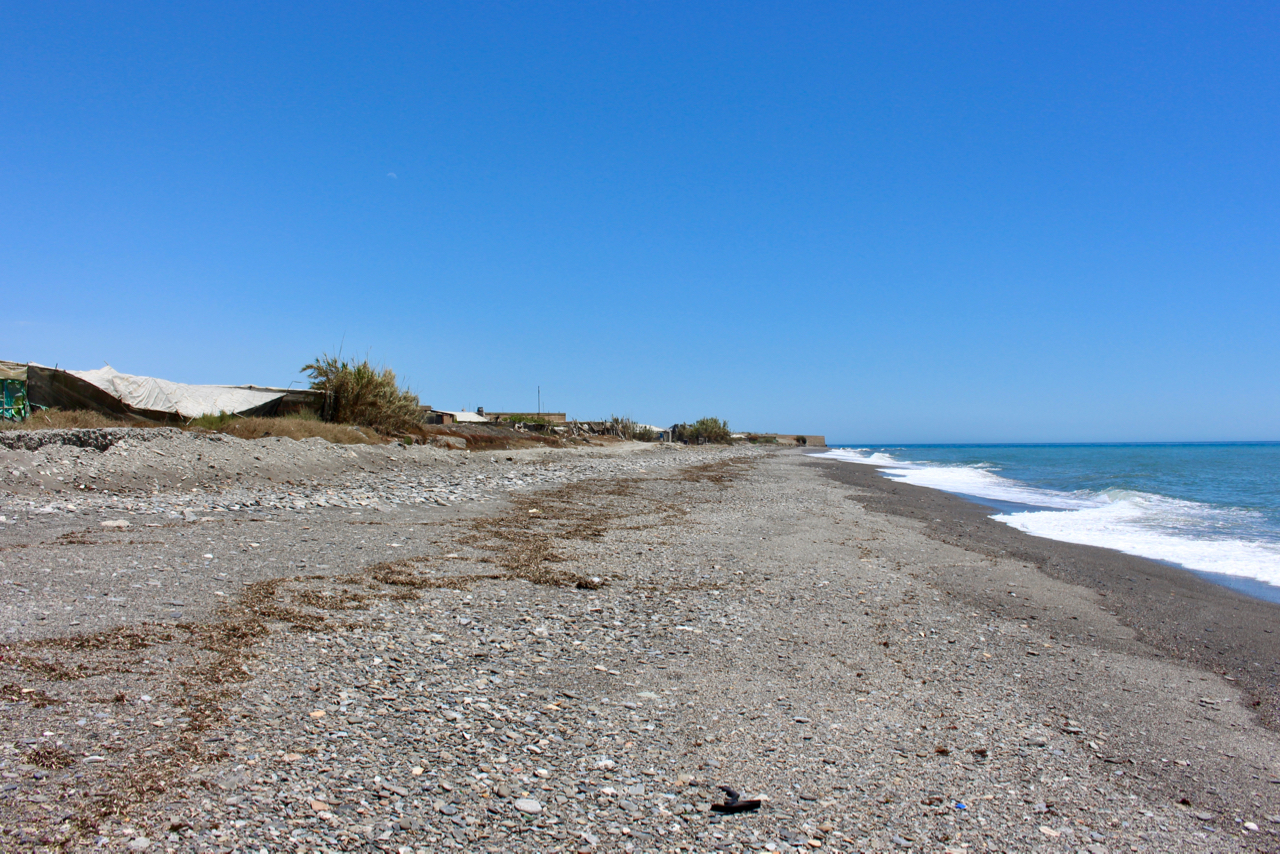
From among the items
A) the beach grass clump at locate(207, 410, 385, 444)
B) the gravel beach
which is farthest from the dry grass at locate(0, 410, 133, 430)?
the gravel beach

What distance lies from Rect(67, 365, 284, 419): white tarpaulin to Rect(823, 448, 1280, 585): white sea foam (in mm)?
17966

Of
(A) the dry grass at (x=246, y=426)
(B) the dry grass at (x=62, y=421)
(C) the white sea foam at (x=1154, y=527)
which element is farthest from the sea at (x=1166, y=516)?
(B) the dry grass at (x=62, y=421)

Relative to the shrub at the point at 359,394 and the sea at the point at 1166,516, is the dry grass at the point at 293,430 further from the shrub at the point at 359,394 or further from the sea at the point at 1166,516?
the sea at the point at 1166,516

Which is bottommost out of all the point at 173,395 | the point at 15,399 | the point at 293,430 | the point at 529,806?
the point at 529,806

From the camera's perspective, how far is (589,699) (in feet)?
11.0

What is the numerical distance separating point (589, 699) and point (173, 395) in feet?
57.8

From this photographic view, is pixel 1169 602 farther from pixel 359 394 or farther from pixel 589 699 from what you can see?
pixel 359 394

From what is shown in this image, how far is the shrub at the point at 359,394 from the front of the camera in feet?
63.6

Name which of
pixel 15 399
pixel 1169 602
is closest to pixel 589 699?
pixel 1169 602

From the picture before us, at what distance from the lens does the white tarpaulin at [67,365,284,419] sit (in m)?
15.7

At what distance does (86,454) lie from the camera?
10.2 m

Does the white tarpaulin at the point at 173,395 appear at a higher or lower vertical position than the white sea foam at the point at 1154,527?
higher

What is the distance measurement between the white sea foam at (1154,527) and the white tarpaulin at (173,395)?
58.9ft

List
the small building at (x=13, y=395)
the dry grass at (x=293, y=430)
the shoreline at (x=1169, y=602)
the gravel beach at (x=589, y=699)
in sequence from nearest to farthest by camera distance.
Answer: the gravel beach at (x=589, y=699), the shoreline at (x=1169, y=602), the small building at (x=13, y=395), the dry grass at (x=293, y=430)
